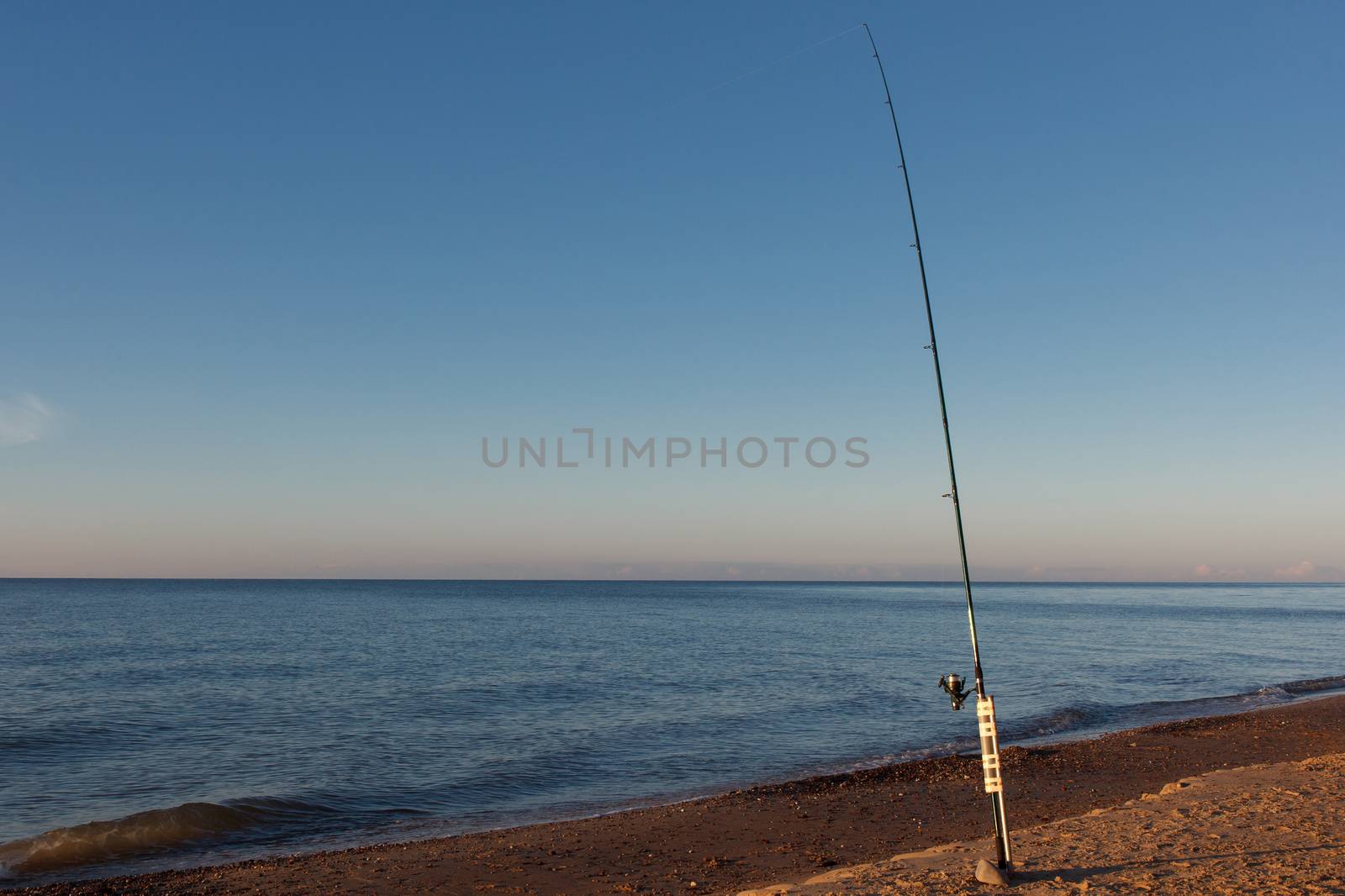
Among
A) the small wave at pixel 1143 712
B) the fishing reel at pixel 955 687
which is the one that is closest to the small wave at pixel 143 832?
the fishing reel at pixel 955 687

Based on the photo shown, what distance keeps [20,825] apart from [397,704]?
12.3 metres

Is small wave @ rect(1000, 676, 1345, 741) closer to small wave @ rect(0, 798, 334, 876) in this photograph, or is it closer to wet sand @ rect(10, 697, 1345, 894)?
wet sand @ rect(10, 697, 1345, 894)

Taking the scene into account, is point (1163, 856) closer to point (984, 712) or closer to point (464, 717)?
point (984, 712)

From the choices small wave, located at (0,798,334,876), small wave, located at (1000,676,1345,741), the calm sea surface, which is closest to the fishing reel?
the calm sea surface

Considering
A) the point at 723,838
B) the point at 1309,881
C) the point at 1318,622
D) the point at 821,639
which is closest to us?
the point at 1309,881

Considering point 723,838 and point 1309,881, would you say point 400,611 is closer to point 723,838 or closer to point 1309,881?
point 723,838

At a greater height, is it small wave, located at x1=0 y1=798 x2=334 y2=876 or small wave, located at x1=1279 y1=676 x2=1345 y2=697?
small wave, located at x1=1279 y1=676 x2=1345 y2=697

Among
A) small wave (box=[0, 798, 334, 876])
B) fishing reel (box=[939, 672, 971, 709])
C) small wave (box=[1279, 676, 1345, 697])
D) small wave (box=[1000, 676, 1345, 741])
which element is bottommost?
small wave (box=[0, 798, 334, 876])

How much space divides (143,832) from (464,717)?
35.2 feet

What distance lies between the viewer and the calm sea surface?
14141 mm

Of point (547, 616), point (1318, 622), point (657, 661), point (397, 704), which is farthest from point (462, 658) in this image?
point (1318, 622)

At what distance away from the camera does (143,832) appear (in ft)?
42.5

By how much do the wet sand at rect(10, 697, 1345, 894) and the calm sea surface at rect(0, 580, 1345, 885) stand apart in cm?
161

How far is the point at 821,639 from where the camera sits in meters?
52.2
